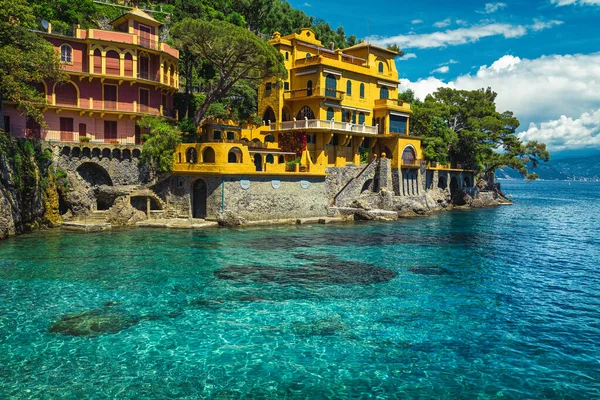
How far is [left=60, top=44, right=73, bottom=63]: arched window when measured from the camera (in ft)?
135

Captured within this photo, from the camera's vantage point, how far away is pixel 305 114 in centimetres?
5009

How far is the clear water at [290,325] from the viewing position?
13094 millimetres

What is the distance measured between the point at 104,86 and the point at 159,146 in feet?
24.9

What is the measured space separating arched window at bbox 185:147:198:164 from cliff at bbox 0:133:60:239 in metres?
10.5

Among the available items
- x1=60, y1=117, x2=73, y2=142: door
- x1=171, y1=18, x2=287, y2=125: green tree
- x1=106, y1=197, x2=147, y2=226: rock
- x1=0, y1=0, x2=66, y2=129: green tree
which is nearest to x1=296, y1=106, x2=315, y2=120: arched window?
x1=171, y1=18, x2=287, y2=125: green tree

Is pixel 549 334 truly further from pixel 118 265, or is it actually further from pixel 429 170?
pixel 429 170

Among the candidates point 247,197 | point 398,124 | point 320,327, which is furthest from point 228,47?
point 320,327

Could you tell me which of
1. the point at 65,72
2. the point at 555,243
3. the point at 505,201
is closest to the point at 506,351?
the point at 555,243

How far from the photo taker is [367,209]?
4862 cm

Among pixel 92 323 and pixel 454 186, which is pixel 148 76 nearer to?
pixel 92 323

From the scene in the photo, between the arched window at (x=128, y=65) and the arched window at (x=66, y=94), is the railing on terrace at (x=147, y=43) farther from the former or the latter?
the arched window at (x=66, y=94)

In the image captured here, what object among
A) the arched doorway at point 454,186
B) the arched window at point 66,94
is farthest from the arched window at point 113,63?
the arched doorway at point 454,186

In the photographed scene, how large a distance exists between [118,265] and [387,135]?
36.3 metres

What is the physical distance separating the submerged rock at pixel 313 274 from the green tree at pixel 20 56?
718 inches
